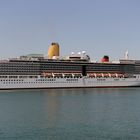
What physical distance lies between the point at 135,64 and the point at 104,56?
254 inches

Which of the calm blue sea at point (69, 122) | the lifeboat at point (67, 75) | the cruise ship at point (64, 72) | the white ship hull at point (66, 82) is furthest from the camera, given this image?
the lifeboat at point (67, 75)

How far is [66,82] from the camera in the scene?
66.1 meters

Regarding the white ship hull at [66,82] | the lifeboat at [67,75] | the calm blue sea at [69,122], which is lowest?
the calm blue sea at [69,122]

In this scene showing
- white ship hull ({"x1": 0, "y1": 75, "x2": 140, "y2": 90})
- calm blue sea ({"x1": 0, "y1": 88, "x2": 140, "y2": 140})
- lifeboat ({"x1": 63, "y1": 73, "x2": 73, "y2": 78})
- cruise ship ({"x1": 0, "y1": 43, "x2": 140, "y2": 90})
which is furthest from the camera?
lifeboat ({"x1": 63, "y1": 73, "x2": 73, "y2": 78})

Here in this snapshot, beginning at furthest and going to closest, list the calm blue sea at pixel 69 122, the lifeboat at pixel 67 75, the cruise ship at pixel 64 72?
the lifeboat at pixel 67 75
the cruise ship at pixel 64 72
the calm blue sea at pixel 69 122

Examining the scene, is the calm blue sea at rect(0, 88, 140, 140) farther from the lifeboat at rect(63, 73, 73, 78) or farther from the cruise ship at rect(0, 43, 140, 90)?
the lifeboat at rect(63, 73, 73, 78)

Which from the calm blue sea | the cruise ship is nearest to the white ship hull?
the cruise ship

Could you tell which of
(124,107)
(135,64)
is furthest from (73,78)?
(124,107)

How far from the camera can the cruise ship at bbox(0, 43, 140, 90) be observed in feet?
206

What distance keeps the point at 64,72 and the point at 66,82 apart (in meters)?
2.82

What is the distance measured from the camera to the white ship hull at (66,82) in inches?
2424

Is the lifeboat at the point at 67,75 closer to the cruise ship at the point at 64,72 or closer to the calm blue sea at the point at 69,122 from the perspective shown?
the cruise ship at the point at 64,72

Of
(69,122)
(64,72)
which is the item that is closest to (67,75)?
(64,72)

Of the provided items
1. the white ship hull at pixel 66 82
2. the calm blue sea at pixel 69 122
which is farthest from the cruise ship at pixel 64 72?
the calm blue sea at pixel 69 122
